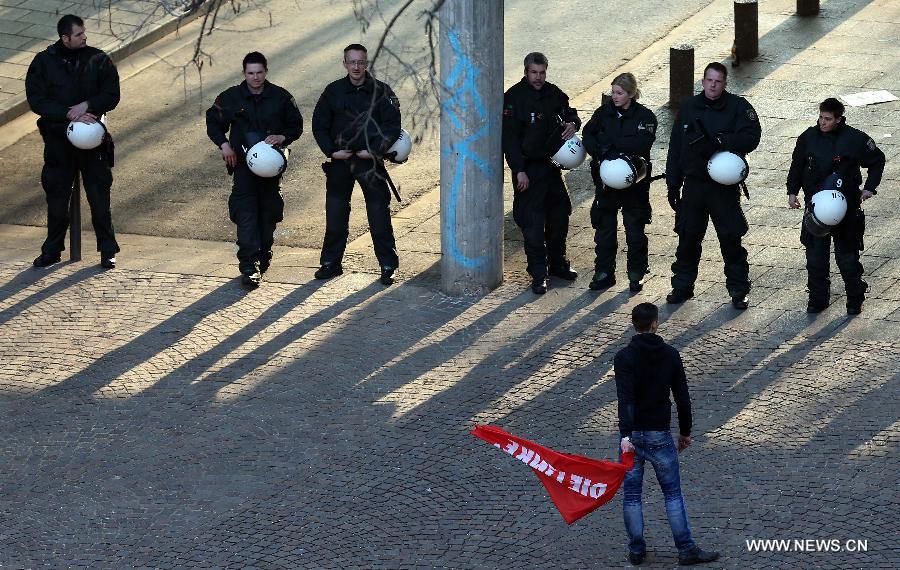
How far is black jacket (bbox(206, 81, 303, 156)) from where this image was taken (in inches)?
476

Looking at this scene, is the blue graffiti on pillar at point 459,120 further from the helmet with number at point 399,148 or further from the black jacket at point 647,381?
the black jacket at point 647,381

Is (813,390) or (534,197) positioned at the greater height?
(534,197)

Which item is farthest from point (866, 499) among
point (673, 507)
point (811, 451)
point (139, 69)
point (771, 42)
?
point (139, 69)

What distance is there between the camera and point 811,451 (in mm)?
9336

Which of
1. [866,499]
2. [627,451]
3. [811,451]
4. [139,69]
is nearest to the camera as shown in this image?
[627,451]

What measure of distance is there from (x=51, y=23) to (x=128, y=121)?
280 cm

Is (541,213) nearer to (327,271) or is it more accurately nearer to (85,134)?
(327,271)

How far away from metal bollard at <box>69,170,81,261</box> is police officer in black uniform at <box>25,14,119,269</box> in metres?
0.04

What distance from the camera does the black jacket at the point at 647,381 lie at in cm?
799

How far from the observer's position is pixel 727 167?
11094 millimetres

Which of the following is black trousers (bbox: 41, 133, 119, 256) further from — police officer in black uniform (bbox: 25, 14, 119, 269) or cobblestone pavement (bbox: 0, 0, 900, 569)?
cobblestone pavement (bbox: 0, 0, 900, 569)

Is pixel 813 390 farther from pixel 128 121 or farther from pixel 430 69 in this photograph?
pixel 128 121

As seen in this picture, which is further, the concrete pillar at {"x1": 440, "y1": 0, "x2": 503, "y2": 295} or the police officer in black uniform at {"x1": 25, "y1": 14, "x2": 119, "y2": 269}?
the police officer in black uniform at {"x1": 25, "y1": 14, "x2": 119, "y2": 269}

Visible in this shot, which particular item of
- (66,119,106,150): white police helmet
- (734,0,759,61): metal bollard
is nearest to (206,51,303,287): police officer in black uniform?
(66,119,106,150): white police helmet
